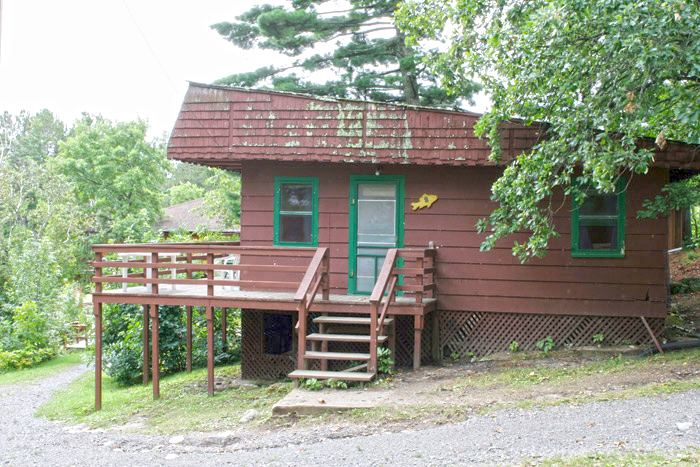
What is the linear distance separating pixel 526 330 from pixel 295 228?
414 cm

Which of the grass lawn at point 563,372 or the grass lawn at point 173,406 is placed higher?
the grass lawn at point 563,372

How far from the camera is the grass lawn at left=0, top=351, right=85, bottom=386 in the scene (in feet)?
56.1

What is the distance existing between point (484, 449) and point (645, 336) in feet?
18.5

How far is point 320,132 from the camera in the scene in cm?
1065

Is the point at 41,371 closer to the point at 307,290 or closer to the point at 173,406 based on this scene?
the point at 173,406

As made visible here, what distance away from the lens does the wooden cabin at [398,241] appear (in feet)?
33.5

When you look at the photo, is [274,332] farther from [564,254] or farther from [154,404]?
[564,254]

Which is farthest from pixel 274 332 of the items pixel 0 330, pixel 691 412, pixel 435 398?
pixel 0 330

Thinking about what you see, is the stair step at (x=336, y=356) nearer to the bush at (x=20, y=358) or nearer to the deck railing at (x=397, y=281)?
the deck railing at (x=397, y=281)

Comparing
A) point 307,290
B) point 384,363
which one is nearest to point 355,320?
point 384,363

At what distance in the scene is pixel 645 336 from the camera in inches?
408

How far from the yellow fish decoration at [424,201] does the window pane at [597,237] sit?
236 centimetres

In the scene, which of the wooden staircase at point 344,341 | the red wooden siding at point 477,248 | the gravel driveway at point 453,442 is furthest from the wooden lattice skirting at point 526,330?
the gravel driveway at point 453,442

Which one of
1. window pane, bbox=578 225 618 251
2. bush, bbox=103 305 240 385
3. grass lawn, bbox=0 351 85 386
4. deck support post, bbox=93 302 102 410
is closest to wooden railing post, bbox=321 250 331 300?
deck support post, bbox=93 302 102 410
